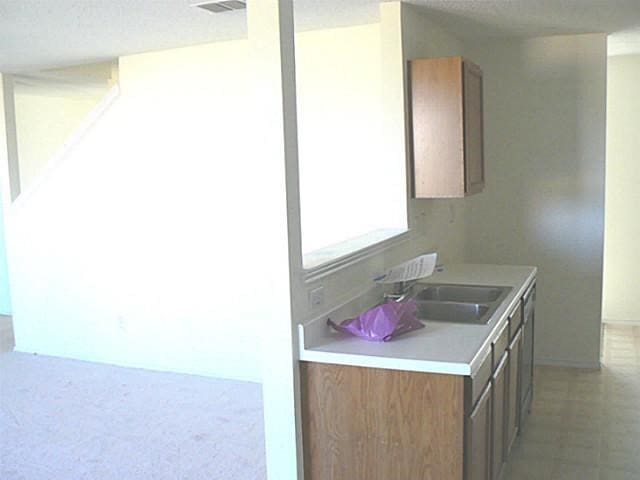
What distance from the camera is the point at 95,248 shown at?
16.7 feet

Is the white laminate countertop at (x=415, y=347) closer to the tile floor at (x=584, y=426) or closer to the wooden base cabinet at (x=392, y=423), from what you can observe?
the wooden base cabinet at (x=392, y=423)

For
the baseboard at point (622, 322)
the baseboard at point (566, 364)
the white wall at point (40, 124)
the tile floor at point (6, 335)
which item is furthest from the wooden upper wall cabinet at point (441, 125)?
the white wall at point (40, 124)

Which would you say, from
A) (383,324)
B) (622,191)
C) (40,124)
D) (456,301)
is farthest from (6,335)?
(622,191)

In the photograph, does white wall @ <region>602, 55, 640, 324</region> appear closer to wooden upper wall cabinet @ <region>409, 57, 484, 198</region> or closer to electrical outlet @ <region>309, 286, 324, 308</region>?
wooden upper wall cabinet @ <region>409, 57, 484, 198</region>

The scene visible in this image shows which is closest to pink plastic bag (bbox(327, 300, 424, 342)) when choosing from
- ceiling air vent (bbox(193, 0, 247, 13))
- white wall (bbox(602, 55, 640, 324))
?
ceiling air vent (bbox(193, 0, 247, 13))

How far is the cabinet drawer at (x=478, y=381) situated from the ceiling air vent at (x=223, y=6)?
2.07 m

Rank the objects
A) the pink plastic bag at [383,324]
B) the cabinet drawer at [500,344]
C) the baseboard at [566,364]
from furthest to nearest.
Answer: the baseboard at [566,364], the cabinet drawer at [500,344], the pink plastic bag at [383,324]

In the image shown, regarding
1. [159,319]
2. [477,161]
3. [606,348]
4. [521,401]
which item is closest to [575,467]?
[521,401]

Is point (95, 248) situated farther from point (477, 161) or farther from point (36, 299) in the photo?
point (477, 161)

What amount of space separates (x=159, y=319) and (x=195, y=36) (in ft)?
6.76

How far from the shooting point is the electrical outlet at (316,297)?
8.11 ft

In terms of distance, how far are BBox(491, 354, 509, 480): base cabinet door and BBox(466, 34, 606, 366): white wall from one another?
6.82ft

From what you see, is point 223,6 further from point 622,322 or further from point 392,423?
point 622,322

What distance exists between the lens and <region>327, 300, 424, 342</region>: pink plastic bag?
2.46 metres
